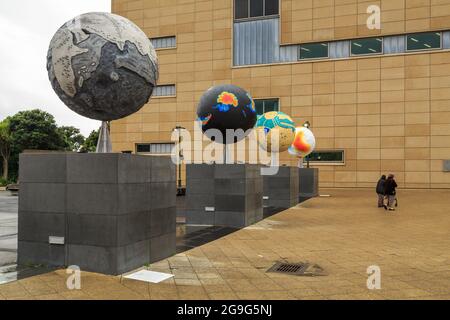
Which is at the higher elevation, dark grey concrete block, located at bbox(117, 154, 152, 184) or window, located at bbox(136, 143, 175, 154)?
window, located at bbox(136, 143, 175, 154)

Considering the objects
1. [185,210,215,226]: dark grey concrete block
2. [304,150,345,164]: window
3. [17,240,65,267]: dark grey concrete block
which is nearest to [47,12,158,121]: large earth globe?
[17,240,65,267]: dark grey concrete block

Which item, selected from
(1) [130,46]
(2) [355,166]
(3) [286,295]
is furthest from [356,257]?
(2) [355,166]

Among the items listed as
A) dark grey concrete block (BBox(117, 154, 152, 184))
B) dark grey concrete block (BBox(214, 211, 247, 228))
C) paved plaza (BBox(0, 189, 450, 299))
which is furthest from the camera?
dark grey concrete block (BBox(214, 211, 247, 228))

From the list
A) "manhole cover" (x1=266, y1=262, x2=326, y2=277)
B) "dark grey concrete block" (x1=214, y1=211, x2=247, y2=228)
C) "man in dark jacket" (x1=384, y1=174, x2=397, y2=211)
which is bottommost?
"manhole cover" (x1=266, y1=262, x2=326, y2=277)

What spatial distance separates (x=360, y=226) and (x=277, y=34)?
2888 centimetres

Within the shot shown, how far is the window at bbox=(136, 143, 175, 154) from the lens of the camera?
4372cm

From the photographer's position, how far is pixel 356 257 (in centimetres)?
962

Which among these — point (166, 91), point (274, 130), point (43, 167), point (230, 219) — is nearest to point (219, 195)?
point (230, 219)

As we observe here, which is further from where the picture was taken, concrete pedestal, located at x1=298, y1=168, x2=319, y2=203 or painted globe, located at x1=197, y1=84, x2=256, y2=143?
concrete pedestal, located at x1=298, y1=168, x2=319, y2=203

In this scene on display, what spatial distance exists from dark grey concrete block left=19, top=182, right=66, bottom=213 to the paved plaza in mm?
1323

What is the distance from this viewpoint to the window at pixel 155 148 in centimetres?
4372

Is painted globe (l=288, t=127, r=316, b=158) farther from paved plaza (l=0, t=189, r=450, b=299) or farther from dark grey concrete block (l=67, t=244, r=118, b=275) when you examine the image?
dark grey concrete block (l=67, t=244, r=118, b=275)

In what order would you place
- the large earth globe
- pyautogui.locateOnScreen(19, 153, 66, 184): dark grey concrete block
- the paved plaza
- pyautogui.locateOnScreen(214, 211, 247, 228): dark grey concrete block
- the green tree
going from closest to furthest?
the paved plaza → the large earth globe → pyautogui.locateOnScreen(19, 153, 66, 184): dark grey concrete block → pyautogui.locateOnScreen(214, 211, 247, 228): dark grey concrete block → the green tree

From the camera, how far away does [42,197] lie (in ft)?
27.2
